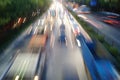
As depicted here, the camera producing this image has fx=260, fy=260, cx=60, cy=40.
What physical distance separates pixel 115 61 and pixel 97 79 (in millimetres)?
7559

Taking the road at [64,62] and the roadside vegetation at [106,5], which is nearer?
the road at [64,62]

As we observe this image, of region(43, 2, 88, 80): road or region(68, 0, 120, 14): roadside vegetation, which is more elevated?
region(43, 2, 88, 80): road

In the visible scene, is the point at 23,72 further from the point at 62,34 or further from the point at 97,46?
the point at 62,34

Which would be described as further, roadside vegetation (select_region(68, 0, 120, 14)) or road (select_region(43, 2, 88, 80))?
roadside vegetation (select_region(68, 0, 120, 14))

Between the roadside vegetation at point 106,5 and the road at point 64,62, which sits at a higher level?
the road at point 64,62

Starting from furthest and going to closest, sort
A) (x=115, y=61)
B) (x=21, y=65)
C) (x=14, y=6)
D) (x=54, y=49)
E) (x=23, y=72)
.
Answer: (x=14, y=6), (x=54, y=49), (x=115, y=61), (x=21, y=65), (x=23, y=72)

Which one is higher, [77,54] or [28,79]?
[28,79]

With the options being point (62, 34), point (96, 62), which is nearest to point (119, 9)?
point (62, 34)

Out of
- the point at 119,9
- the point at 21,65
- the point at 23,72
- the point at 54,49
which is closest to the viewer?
the point at 23,72

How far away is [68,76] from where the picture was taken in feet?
73.9

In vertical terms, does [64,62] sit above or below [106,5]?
above

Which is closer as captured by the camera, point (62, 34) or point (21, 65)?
point (21, 65)

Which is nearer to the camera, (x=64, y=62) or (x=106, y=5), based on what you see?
(x=64, y=62)

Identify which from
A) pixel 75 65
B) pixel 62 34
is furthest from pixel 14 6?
pixel 75 65
